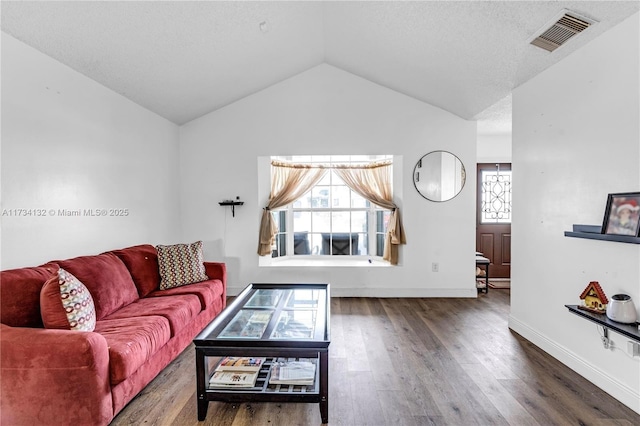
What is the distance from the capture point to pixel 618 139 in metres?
2.12

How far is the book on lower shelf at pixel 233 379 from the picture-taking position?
1.96 m

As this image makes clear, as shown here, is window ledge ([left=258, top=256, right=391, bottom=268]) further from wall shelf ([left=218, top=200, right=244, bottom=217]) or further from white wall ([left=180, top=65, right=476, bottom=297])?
wall shelf ([left=218, top=200, right=244, bottom=217])

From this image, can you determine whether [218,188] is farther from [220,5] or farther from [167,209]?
[220,5]

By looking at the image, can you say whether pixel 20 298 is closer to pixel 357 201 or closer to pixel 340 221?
pixel 340 221

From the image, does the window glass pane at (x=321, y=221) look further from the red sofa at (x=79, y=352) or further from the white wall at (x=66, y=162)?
the red sofa at (x=79, y=352)

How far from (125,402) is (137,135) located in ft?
8.88

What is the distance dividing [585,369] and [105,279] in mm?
3667

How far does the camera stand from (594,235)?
2.24 metres

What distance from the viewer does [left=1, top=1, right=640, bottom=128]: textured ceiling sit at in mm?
2268

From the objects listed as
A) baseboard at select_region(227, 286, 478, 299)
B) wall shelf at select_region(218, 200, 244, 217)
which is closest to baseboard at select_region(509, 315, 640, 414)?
baseboard at select_region(227, 286, 478, 299)

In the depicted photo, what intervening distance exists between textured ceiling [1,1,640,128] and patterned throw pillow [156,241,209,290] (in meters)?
1.68

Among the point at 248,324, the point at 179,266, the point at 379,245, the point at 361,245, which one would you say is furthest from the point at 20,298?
the point at 379,245

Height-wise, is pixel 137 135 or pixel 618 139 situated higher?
pixel 137 135

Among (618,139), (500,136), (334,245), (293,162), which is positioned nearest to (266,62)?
(293,162)
